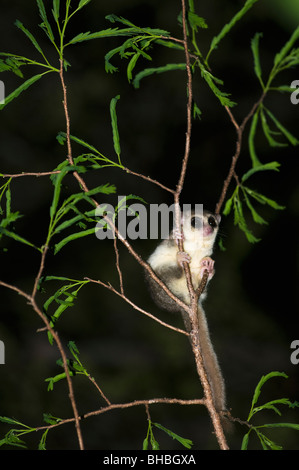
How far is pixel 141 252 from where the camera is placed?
6.91 m

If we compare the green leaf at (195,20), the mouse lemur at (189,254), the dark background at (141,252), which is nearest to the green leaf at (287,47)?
the green leaf at (195,20)

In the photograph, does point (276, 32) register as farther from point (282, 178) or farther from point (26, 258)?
point (26, 258)

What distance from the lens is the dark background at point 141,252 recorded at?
669 cm

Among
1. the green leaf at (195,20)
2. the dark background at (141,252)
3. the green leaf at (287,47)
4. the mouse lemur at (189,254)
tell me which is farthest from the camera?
the dark background at (141,252)

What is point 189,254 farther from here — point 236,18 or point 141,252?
point 141,252

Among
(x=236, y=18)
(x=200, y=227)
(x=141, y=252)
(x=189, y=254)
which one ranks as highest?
(x=236, y=18)

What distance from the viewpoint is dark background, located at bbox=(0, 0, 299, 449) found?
669 centimetres

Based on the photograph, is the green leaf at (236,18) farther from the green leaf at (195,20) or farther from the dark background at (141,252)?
the dark background at (141,252)

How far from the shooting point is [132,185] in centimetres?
695

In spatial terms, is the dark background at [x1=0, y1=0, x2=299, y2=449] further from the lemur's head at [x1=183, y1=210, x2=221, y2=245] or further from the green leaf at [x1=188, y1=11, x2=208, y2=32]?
the green leaf at [x1=188, y1=11, x2=208, y2=32]

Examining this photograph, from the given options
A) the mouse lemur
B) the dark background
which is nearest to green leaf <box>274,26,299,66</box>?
the mouse lemur
